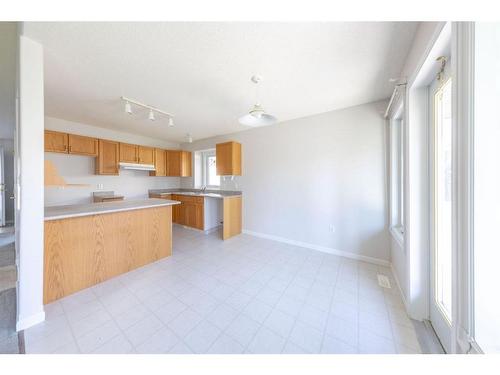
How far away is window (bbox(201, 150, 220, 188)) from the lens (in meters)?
5.08

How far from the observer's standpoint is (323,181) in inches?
117

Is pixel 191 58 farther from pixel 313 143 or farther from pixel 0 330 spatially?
pixel 0 330

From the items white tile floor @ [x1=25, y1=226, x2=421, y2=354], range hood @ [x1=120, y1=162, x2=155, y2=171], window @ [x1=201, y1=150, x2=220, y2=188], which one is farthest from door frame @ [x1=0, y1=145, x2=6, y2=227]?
white tile floor @ [x1=25, y1=226, x2=421, y2=354]

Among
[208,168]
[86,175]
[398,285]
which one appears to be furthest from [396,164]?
[86,175]

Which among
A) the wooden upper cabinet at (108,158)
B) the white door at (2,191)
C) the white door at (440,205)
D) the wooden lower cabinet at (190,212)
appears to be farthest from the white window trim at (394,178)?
the white door at (2,191)

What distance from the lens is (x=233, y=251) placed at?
9.83 ft

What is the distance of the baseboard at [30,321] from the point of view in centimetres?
134

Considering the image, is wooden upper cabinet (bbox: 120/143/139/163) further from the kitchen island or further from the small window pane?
the kitchen island

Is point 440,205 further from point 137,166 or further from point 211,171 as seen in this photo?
point 137,166

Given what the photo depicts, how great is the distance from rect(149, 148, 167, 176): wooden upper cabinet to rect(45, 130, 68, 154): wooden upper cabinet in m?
1.71

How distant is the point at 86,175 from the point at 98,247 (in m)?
2.70

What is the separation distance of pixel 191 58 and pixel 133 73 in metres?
0.78
